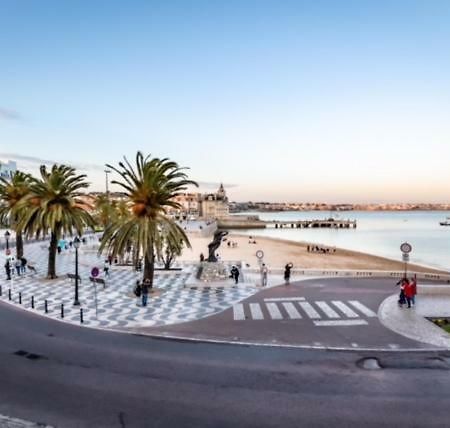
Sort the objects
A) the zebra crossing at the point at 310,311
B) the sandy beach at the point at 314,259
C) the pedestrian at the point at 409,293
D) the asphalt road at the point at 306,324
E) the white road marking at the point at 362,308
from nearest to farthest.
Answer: the asphalt road at the point at 306,324 → the zebra crossing at the point at 310,311 → the white road marking at the point at 362,308 → the pedestrian at the point at 409,293 → the sandy beach at the point at 314,259

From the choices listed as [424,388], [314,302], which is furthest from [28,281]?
[424,388]

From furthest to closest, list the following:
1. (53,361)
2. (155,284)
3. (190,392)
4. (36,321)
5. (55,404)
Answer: (155,284)
(36,321)
(53,361)
(190,392)
(55,404)

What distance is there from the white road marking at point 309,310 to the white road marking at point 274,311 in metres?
1.38

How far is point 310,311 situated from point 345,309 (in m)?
1.86

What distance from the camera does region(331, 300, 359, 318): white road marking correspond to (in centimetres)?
1900

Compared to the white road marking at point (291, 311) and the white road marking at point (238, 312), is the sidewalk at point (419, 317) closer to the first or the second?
the white road marking at point (291, 311)

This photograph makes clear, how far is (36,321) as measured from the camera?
60.2ft

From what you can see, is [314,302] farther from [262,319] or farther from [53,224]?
[53,224]

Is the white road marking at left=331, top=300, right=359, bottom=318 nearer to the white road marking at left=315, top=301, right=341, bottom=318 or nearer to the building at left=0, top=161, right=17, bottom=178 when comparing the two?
the white road marking at left=315, top=301, right=341, bottom=318

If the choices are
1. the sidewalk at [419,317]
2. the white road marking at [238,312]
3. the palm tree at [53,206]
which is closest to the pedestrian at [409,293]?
the sidewalk at [419,317]

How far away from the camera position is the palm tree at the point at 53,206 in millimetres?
29188

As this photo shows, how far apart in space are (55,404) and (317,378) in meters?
7.15

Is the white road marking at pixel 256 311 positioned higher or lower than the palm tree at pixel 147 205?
lower

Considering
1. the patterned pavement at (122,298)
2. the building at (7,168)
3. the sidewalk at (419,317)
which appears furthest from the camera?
the building at (7,168)
